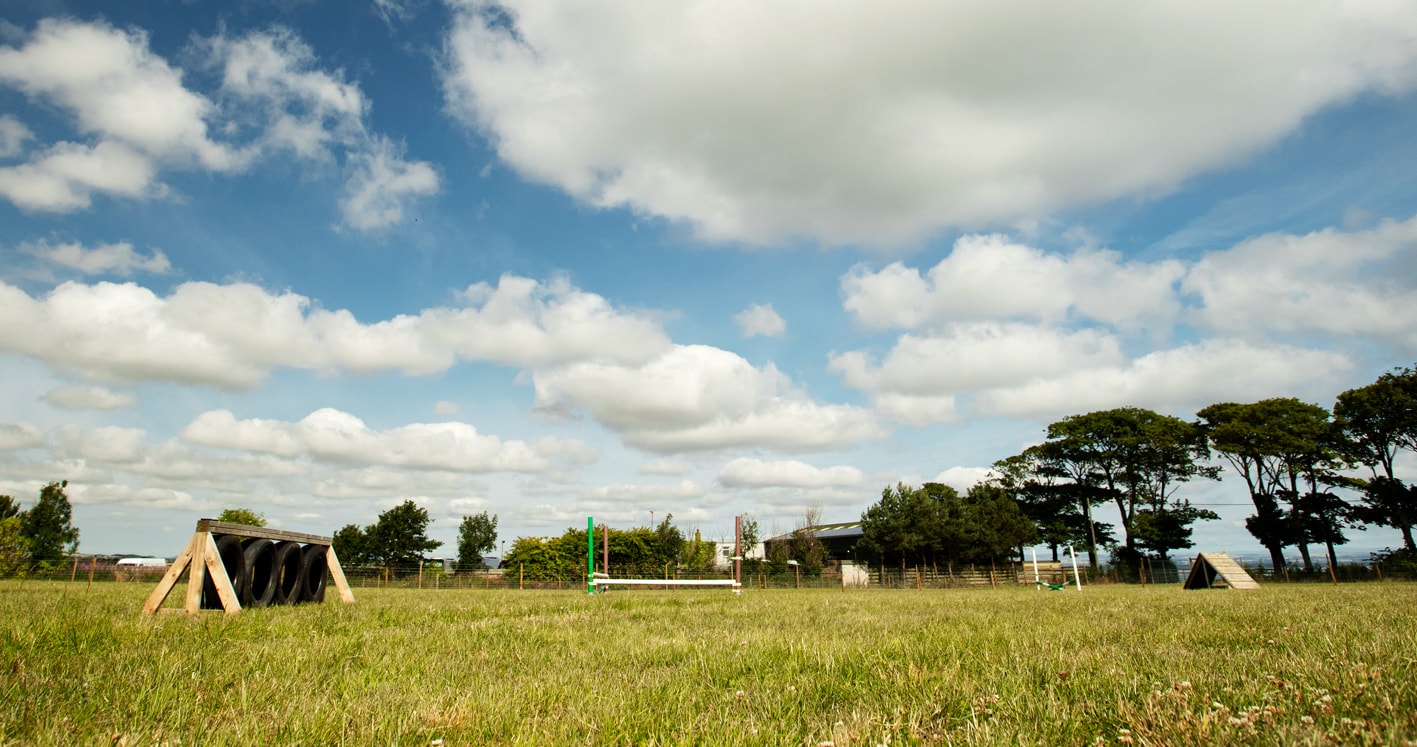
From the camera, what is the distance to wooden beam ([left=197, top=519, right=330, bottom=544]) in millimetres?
8344

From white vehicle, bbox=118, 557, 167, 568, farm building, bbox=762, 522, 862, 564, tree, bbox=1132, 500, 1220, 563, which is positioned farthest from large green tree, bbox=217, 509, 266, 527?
tree, bbox=1132, 500, 1220, 563

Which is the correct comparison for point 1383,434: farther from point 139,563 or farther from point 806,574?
point 139,563

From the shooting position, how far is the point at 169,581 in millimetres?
7762

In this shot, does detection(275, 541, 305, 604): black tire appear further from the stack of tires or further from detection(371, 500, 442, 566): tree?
detection(371, 500, 442, 566): tree

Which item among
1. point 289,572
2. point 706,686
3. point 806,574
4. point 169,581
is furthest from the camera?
point 806,574

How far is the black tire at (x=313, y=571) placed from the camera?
1114cm

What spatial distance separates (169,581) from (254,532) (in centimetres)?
136

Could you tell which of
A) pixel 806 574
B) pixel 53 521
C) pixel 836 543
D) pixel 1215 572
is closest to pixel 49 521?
pixel 53 521

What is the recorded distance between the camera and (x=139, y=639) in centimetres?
489

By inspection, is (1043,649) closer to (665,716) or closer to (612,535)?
(665,716)

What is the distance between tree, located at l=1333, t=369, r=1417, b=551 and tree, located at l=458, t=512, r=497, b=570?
67.4 metres

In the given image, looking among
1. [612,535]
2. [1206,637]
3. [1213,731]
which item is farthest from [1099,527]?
[1213,731]

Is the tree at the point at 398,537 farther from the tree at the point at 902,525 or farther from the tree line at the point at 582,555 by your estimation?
the tree at the point at 902,525

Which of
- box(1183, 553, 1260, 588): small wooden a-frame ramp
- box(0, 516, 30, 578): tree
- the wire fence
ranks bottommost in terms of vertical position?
the wire fence
